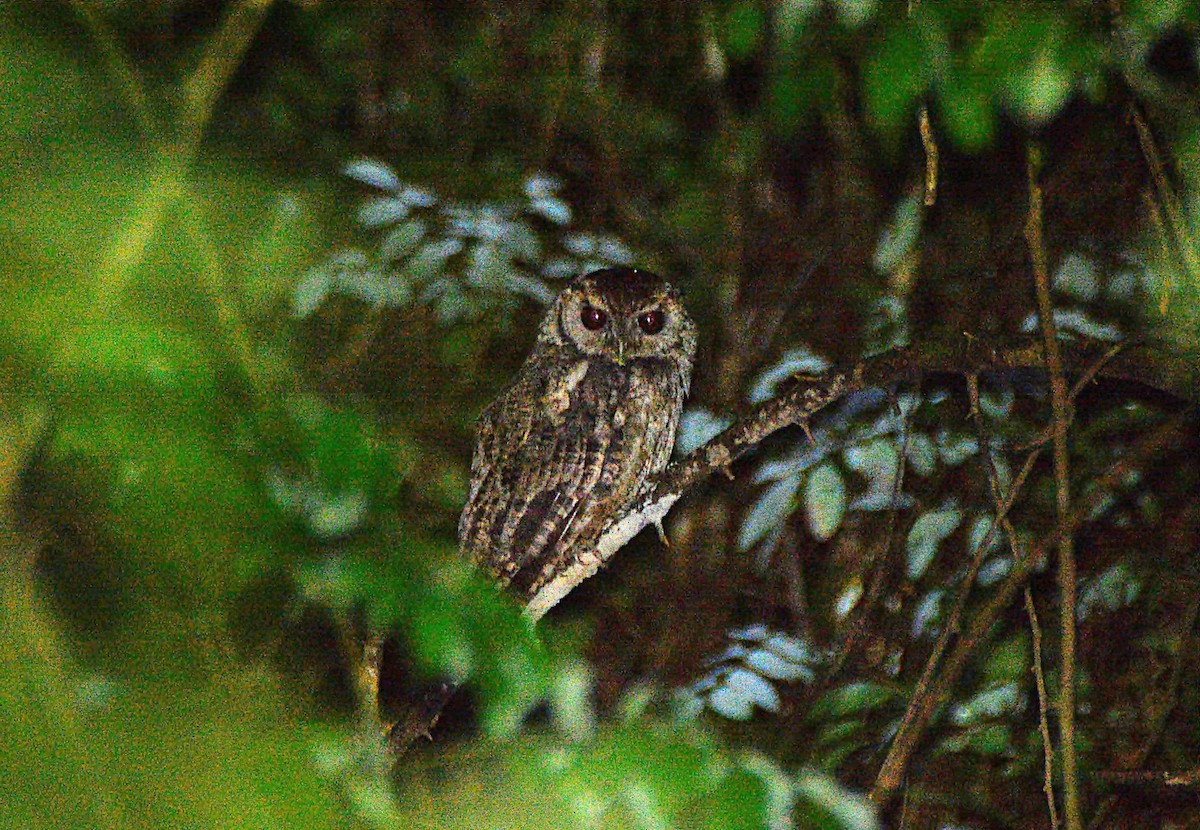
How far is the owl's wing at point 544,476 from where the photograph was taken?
95.3 inches

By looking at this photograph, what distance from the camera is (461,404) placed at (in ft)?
12.0

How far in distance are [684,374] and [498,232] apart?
22.2 inches

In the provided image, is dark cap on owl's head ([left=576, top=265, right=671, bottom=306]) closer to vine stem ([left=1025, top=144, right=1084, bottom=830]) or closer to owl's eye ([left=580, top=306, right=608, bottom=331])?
owl's eye ([left=580, top=306, right=608, bottom=331])

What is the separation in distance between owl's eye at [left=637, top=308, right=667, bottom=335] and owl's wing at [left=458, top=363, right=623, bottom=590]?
160 mm

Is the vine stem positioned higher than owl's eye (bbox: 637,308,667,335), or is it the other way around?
owl's eye (bbox: 637,308,667,335)

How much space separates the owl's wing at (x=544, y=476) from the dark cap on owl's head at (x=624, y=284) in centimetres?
20

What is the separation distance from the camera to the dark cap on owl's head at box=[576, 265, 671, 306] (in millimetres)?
2457

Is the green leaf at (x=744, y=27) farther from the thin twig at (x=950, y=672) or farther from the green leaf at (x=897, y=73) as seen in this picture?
the thin twig at (x=950, y=672)

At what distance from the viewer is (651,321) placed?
2504 millimetres

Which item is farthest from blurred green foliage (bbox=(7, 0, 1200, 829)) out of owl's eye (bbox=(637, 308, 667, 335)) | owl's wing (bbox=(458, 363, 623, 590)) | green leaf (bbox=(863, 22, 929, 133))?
owl's eye (bbox=(637, 308, 667, 335))

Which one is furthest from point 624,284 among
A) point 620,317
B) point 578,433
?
point 578,433

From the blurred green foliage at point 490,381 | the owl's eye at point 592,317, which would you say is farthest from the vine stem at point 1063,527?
the owl's eye at point 592,317

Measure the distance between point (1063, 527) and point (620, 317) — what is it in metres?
1.11

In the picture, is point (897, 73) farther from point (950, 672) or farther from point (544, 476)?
point (544, 476)
